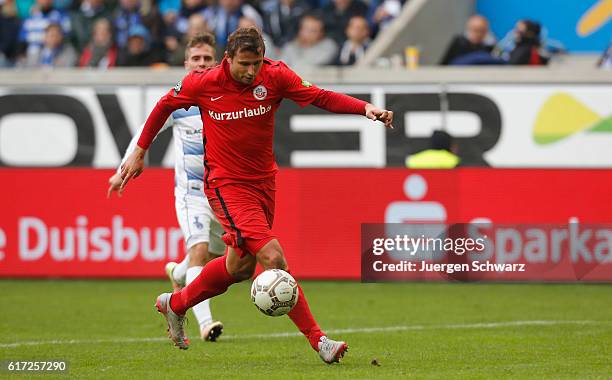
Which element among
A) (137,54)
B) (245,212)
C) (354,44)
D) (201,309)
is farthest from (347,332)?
(137,54)

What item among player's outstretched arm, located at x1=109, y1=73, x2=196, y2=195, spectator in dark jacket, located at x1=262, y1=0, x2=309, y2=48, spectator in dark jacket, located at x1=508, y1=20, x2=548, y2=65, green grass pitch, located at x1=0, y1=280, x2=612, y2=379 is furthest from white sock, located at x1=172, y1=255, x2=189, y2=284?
spectator in dark jacket, located at x1=262, y1=0, x2=309, y2=48

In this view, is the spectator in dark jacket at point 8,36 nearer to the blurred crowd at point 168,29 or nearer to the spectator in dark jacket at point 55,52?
the blurred crowd at point 168,29

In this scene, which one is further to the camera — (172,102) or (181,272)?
(181,272)

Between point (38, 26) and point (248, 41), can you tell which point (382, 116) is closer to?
point (248, 41)

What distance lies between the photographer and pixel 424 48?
62.8 feet

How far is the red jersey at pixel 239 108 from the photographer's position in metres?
8.35

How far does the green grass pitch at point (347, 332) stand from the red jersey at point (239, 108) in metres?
1.31

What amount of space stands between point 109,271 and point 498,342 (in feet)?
21.6

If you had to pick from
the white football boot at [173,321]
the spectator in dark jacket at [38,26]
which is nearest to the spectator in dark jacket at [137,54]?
the spectator in dark jacket at [38,26]

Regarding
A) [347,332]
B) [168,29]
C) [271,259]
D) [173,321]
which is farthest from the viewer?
[168,29]

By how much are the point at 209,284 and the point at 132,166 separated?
0.94 meters

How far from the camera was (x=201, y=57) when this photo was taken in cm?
1014

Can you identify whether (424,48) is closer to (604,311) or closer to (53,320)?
(604,311)

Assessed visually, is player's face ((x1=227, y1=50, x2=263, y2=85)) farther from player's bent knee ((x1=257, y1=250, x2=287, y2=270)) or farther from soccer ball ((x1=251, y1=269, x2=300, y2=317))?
soccer ball ((x1=251, y1=269, x2=300, y2=317))
